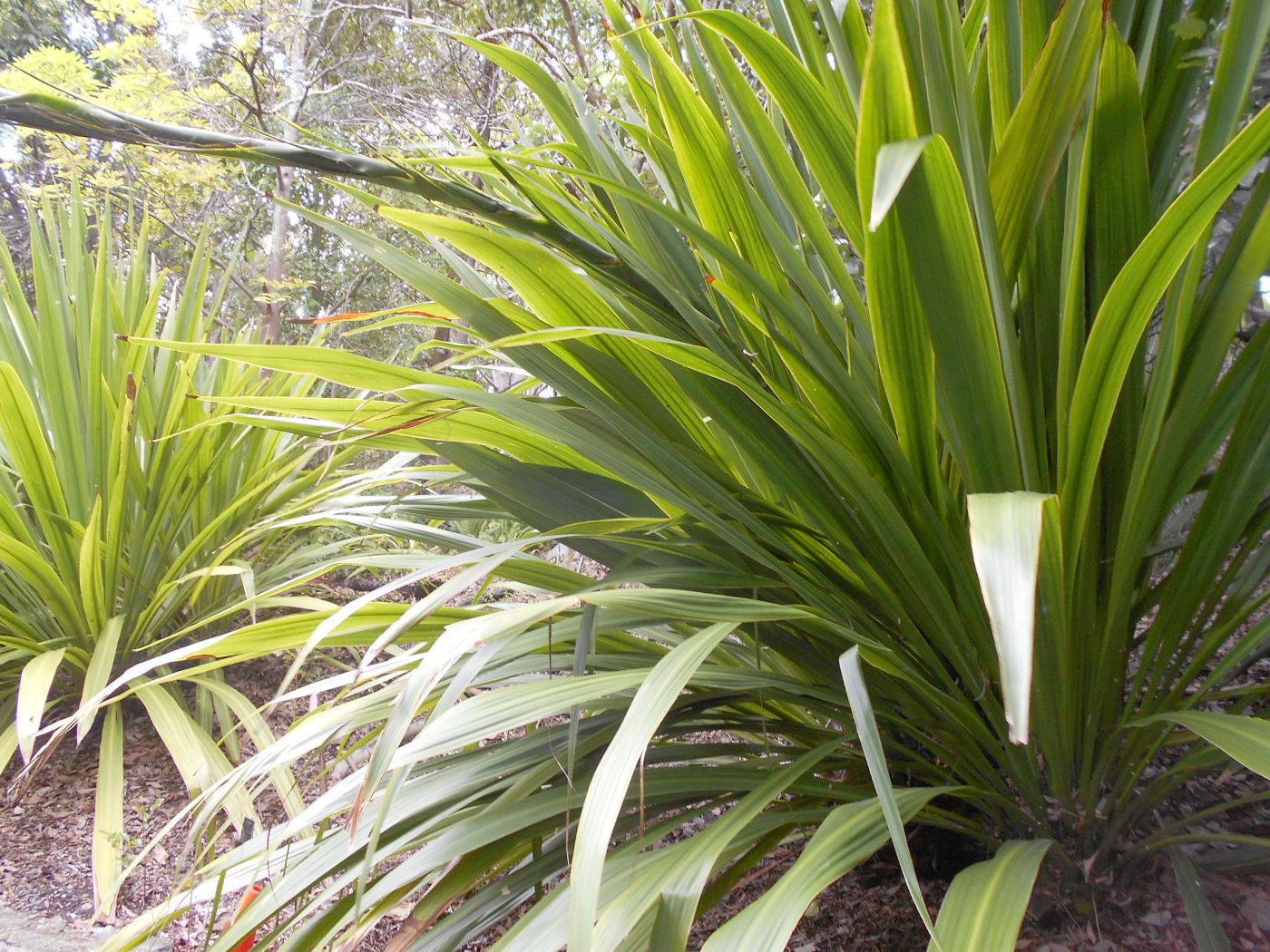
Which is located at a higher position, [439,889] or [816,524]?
[816,524]

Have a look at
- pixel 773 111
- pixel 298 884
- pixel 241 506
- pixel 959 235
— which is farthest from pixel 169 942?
pixel 773 111

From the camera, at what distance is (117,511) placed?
5.97 ft

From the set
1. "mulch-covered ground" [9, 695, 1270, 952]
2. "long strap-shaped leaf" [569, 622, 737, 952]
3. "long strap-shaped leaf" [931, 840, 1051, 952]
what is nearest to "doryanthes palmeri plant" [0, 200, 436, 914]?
"mulch-covered ground" [9, 695, 1270, 952]

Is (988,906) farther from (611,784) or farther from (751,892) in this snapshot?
(751,892)

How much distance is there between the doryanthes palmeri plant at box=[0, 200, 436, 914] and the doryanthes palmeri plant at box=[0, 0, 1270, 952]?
0.69 m

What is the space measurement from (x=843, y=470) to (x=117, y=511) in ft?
5.62

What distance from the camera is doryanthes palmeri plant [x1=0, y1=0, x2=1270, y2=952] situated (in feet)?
2.10

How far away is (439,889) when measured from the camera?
83 cm

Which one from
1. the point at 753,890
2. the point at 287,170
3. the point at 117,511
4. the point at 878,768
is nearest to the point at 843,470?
the point at 878,768

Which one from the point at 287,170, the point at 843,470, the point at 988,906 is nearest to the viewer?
the point at 988,906

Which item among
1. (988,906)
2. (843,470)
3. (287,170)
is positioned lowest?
(988,906)

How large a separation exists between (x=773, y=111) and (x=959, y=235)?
3.90 ft

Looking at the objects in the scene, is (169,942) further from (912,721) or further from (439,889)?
(912,721)

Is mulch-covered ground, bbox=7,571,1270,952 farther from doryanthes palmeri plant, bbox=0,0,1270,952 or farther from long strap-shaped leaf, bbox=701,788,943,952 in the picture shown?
long strap-shaped leaf, bbox=701,788,943,952
